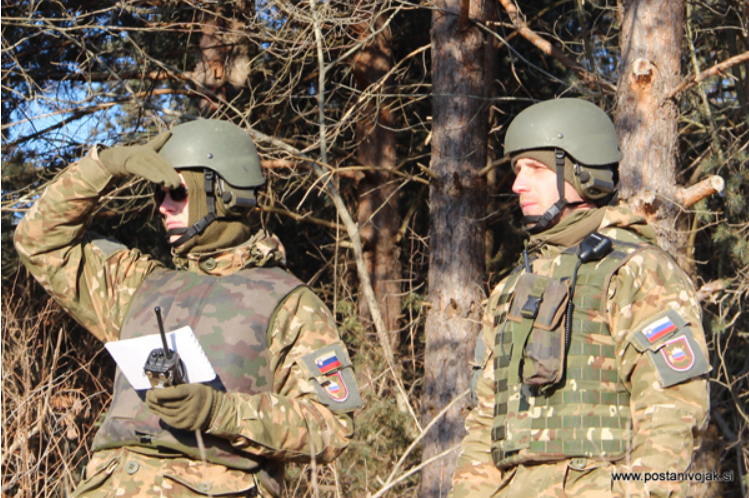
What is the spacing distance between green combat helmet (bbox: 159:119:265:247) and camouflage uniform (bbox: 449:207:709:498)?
124 cm

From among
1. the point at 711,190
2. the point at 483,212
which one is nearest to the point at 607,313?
the point at 711,190

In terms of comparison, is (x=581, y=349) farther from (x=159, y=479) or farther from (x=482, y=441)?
(x=159, y=479)

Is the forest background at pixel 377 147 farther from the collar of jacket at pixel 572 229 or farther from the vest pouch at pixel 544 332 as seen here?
the vest pouch at pixel 544 332

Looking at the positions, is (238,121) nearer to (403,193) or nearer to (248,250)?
(403,193)

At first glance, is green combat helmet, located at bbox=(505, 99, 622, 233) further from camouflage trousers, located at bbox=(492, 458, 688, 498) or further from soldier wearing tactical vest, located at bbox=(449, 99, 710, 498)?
camouflage trousers, located at bbox=(492, 458, 688, 498)

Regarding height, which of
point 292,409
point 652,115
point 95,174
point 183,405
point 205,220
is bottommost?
point 292,409

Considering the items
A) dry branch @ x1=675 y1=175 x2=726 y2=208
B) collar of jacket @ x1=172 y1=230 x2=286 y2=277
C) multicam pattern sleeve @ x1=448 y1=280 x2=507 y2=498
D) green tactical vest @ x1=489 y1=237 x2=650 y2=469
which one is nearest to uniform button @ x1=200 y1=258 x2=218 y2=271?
collar of jacket @ x1=172 y1=230 x2=286 y2=277

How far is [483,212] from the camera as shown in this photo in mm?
7965

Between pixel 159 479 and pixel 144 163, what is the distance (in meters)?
1.27

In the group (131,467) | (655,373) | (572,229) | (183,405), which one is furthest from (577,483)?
(131,467)

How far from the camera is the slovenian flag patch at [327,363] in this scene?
331 cm

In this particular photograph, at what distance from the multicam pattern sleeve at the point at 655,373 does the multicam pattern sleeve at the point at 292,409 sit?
3.64 feet

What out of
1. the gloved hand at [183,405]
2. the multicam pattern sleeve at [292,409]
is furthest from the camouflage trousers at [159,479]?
the gloved hand at [183,405]

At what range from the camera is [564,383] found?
300 cm
